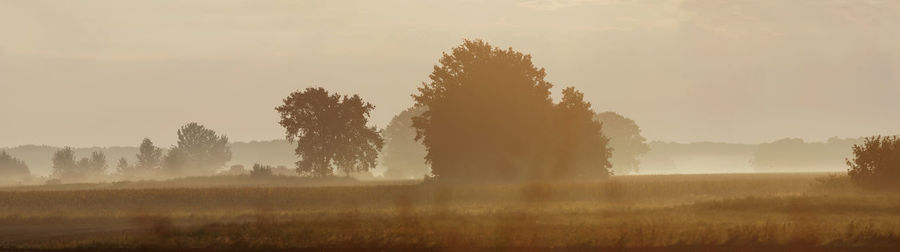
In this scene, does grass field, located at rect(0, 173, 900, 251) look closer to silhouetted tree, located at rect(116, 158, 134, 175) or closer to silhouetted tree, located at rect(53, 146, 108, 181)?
silhouetted tree, located at rect(53, 146, 108, 181)

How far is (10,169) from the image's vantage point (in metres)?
138

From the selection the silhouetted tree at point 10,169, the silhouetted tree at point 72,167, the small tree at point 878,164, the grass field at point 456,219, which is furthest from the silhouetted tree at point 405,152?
the small tree at point 878,164

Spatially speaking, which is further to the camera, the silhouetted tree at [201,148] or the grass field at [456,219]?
the silhouetted tree at [201,148]

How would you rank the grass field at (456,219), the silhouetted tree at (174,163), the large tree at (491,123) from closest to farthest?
the grass field at (456,219) → the large tree at (491,123) → the silhouetted tree at (174,163)

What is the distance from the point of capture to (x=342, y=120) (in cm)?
8894

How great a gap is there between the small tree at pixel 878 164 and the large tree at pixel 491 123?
22733 millimetres

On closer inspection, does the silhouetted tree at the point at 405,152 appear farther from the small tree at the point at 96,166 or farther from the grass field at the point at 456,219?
the grass field at the point at 456,219

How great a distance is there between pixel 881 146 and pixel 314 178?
50.9m

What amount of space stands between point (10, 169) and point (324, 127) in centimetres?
7389

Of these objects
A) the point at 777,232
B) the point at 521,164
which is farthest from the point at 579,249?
the point at 521,164

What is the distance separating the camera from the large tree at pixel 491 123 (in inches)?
2660

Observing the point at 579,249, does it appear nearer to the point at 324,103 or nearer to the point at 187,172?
the point at 324,103

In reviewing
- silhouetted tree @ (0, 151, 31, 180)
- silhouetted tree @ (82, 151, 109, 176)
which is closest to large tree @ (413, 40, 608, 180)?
silhouetted tree @ (82, 151, 109, 176)

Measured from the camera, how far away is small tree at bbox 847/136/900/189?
5209 centimetres
